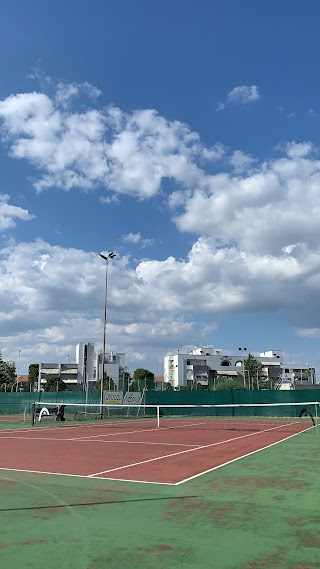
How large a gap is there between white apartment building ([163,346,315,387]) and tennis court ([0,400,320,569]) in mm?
114723

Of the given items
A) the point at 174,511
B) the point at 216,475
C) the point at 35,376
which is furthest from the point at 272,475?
the point at 35,376

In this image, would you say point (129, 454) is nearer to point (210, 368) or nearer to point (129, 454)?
point (129, 454)

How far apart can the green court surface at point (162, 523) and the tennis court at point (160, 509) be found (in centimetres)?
1

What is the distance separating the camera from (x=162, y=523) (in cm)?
668

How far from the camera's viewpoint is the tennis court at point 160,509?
535 cm

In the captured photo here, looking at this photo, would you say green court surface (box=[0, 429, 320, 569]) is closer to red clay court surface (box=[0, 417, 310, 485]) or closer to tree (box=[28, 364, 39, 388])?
red clay court surface (box=[0, 417, 310, 485])

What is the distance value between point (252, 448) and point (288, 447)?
49.3 inches

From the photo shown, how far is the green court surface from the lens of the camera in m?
5.27

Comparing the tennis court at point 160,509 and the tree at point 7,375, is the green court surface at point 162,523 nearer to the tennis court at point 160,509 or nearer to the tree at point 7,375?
the tennis court at point 160,509

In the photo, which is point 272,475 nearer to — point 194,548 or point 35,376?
point 194,548

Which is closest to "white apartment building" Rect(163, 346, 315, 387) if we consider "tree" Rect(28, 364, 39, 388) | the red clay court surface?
"tree" Rect(28, 364, 39, 388)

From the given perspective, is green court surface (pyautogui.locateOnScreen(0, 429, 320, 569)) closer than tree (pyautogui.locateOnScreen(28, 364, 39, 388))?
Yes

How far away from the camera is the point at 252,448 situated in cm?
1672

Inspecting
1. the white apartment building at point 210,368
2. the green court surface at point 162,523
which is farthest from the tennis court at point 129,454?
the white apartment building at point 210,368
